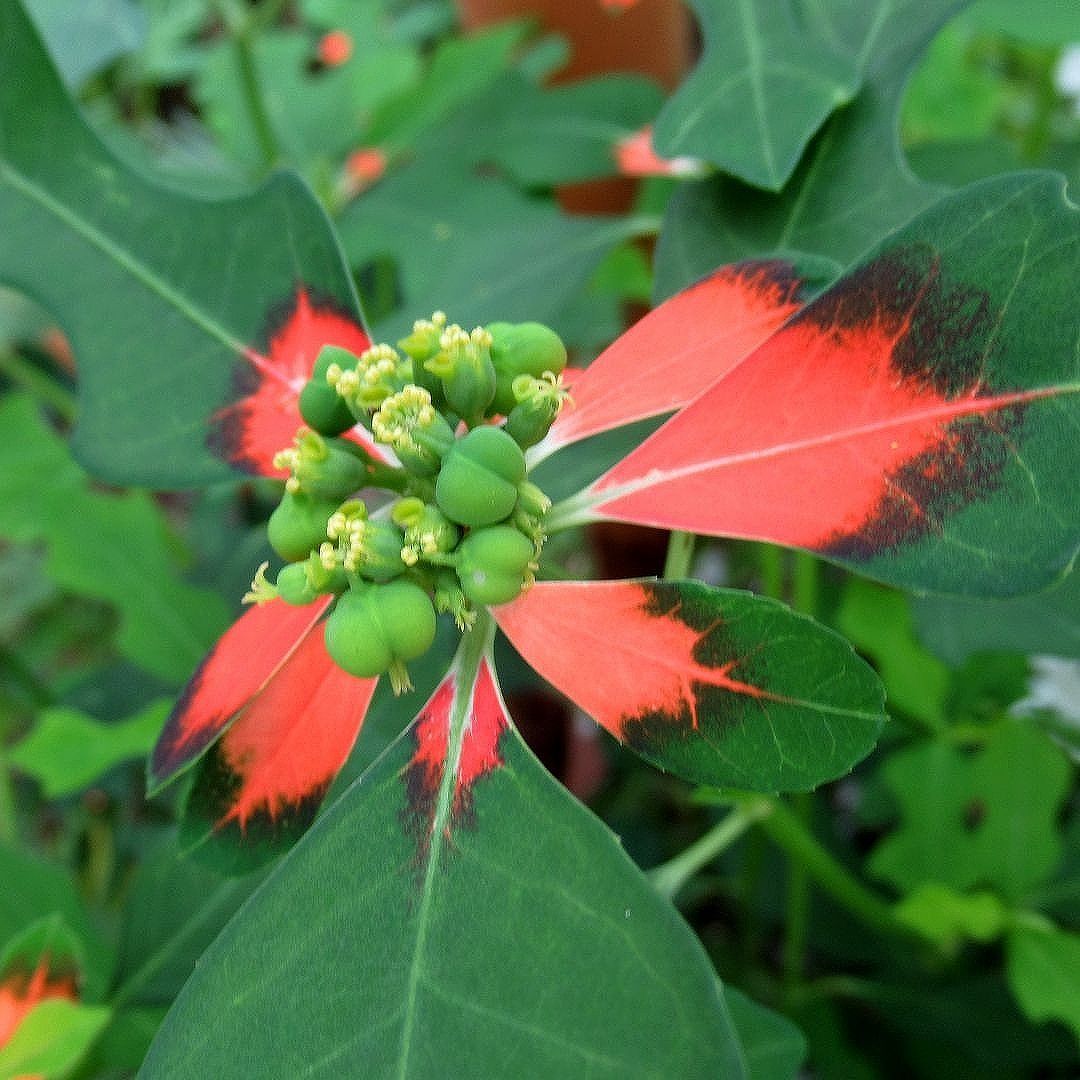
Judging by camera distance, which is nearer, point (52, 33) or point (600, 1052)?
point (600, 1052)

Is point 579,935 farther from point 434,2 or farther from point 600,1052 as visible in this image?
point 434,2

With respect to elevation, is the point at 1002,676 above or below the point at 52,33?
below

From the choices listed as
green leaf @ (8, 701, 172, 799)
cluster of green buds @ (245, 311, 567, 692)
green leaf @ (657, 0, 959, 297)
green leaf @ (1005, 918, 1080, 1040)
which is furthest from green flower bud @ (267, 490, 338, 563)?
green leaf @ (1005, 918, 1080, 1040)

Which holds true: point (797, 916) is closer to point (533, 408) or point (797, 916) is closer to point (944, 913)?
point (944, 913)

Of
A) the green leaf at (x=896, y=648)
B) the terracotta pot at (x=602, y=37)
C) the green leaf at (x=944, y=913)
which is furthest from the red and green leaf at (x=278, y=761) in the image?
the terracotta pot at (x=602, y=37)

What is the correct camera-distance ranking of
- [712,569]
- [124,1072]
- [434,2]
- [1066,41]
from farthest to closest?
[434,2], [712,569], [124,1072], [1066,41]

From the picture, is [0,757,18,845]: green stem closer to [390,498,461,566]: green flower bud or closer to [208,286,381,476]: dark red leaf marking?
[208,286,381,476]: dark red leaf marking

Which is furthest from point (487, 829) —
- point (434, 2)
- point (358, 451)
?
point (434, 2)
